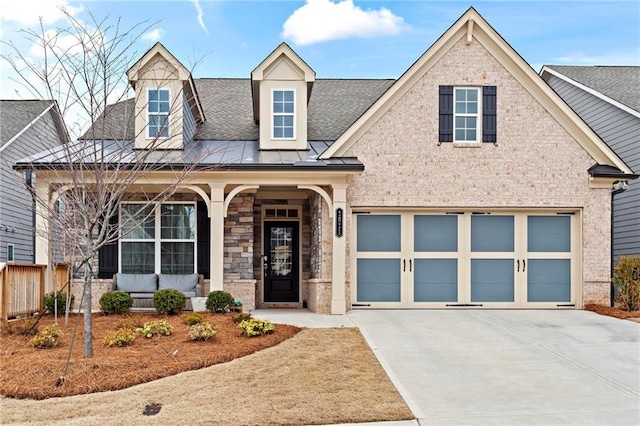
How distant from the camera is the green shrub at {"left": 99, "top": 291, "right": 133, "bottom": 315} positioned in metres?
13.1

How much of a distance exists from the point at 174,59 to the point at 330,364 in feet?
29.6

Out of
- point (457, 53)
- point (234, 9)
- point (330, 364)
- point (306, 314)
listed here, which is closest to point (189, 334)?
point (330, 364)

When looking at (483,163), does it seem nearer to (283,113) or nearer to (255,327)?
(283,113)

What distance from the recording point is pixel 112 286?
48.1ft

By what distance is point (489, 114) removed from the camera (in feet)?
48.0

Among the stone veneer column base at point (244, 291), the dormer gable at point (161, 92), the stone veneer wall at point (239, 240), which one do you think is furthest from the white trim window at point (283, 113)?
the stone veneer column base at point (244, 291)

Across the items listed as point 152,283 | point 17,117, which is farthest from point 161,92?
point 17,117

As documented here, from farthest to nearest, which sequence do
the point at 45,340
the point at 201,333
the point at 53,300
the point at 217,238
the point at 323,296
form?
the point at 323,296, the point at 217,238, the point at 53,300, the point at 201,333, the point at 45,340

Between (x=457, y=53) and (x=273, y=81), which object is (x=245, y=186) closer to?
(x=273, y=81)

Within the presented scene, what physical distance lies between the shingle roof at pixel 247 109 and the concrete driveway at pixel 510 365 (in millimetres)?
6119

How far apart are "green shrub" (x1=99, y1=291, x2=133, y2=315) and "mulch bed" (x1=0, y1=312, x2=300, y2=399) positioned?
1514mm

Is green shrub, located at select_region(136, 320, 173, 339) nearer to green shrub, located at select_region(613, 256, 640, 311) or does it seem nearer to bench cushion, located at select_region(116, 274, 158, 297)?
bench cushion, located at select_region(116, 274, 158, 297)

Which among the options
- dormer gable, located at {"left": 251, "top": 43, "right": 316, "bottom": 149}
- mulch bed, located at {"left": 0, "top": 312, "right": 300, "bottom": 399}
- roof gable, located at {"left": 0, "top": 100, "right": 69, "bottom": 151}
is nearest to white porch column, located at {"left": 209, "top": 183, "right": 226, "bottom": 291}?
dormer gable, located at {"left": 251, "top": 43, "right": 316, "bottom": 149}

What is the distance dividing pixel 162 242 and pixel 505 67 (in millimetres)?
9052
